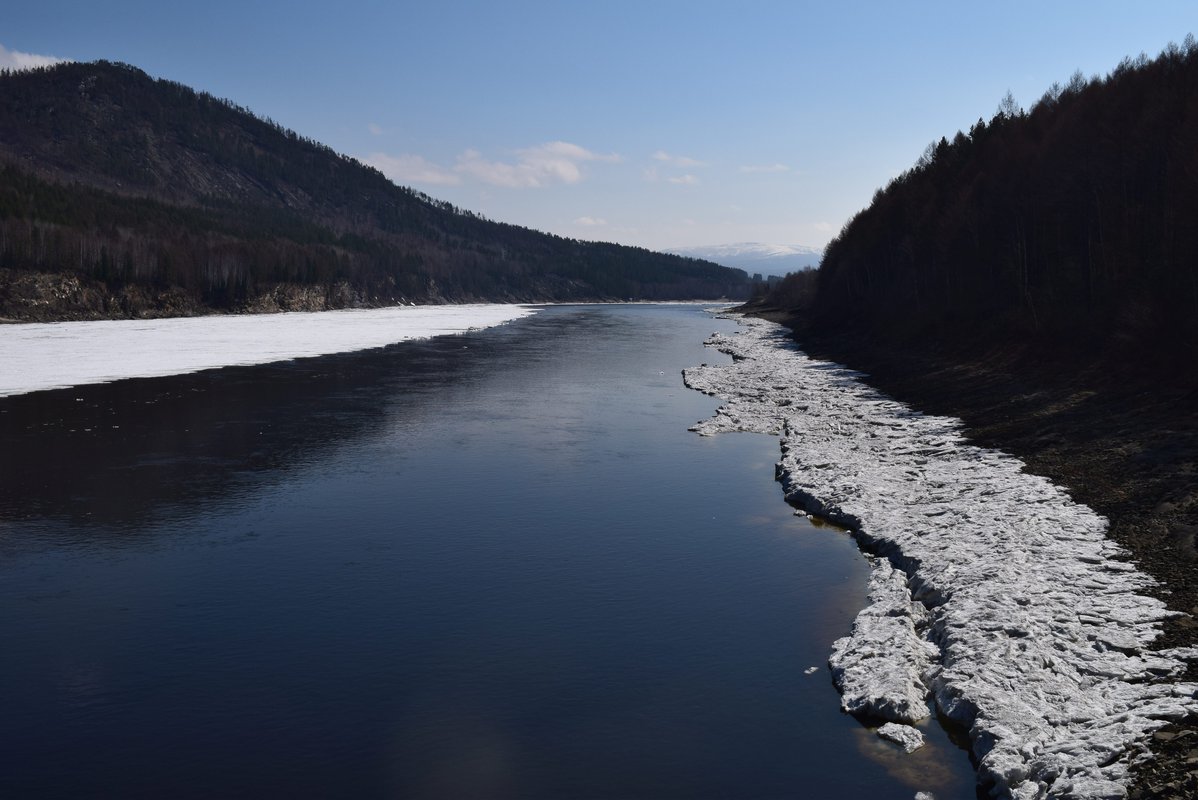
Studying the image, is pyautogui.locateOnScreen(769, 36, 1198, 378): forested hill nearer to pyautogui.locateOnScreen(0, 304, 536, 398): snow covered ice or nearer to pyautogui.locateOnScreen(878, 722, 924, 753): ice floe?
pyautogui.locateOnScreen(878, 722, 924, 753): ice floe

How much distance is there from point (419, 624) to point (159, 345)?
211 feet

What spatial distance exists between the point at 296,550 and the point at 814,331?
7596cm

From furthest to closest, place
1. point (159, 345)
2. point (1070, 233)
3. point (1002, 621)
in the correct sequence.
→ point (159, 345), point (1070, 233), point (1002, 621)

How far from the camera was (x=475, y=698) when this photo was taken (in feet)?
39.3

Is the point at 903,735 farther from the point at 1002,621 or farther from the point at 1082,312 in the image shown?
the point at 1082,312

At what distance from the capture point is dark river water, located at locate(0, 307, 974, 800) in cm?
1038

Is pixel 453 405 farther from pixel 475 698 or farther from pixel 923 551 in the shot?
pixel 475 698

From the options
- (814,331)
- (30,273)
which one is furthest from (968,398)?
(30,273)

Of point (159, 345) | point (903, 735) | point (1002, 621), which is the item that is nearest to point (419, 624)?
point (903, 735)

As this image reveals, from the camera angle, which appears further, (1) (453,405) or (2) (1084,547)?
(1) (453,405)

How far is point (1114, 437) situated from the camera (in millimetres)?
26297

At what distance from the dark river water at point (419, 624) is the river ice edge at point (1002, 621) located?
72 centimetres

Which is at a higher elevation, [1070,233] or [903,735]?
[1070,233]

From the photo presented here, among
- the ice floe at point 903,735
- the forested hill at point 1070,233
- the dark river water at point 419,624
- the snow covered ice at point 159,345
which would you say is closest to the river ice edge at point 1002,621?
the ice floe at point 903,735
